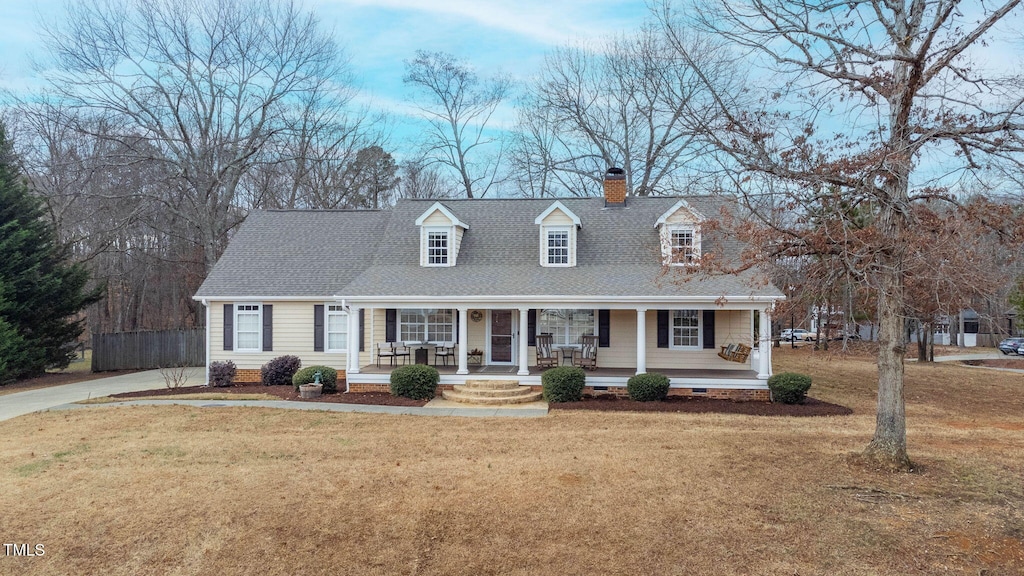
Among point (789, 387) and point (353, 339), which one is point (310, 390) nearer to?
point (353, 339)

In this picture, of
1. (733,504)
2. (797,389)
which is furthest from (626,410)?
(733,504)

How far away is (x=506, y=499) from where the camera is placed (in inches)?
252

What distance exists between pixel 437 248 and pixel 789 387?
10.1 metres

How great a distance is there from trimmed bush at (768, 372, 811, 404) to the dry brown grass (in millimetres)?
2045

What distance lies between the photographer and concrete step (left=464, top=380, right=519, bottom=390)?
45.1 feet

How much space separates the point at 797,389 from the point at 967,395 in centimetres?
685

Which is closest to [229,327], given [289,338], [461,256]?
[289,338]

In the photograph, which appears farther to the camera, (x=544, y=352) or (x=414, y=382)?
(x=544, y=352)

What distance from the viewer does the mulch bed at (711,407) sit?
12.1 meters

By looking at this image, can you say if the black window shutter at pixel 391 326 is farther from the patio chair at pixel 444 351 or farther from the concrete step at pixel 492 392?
the concrete step at pixel 492 392

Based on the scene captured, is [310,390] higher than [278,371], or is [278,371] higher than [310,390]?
[278,371]

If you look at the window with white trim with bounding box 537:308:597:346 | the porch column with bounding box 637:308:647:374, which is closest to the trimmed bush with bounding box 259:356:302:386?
the window with white trim with bounding box 537:308:597:346

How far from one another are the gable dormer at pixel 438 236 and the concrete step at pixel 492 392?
4351mm

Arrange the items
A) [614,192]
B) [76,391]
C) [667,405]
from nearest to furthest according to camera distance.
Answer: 1. [667,405]
2. [76,391]
3. [614,192]
